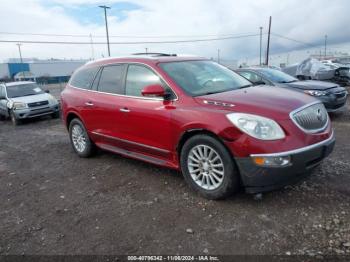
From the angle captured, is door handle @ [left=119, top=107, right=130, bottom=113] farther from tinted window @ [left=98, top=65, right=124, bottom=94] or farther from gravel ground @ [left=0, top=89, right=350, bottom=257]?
gravel ground @ [left=0, top=89, right=350, bottom=257]

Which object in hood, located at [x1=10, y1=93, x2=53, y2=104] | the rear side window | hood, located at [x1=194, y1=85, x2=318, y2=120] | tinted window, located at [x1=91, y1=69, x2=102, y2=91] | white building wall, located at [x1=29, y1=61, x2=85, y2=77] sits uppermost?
tinted window, located at [x1=91, y1=69, x2=102, y2=91]

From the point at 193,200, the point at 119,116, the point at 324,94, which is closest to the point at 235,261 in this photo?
the point at 193,200

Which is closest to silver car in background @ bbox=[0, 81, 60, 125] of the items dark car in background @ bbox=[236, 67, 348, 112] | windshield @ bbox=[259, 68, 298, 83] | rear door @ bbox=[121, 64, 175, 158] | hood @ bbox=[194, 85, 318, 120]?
dark car in background @ bbox=[236, 67, 348, 112]

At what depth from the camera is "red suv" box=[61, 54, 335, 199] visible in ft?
11.1

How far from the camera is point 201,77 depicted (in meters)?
4.54

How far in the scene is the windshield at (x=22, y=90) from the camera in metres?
12.3

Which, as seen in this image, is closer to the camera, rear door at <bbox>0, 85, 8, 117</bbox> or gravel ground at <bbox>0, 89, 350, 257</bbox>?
gravel ground at <bbox>0, 89, 350, 257</bbox>

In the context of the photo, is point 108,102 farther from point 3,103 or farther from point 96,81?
point 3,103

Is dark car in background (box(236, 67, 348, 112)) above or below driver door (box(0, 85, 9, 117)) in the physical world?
above

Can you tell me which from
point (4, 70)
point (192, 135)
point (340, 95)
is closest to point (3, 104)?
point (192, 135)

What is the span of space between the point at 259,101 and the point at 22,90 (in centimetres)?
1136

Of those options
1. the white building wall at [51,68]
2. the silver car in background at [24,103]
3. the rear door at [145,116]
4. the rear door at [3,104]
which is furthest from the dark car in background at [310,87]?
the white building wall at [51,68]

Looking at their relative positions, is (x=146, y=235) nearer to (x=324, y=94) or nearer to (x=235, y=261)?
(x=235, y=261)

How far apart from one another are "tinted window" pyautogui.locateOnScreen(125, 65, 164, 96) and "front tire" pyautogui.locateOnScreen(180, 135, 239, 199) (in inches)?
44.3
